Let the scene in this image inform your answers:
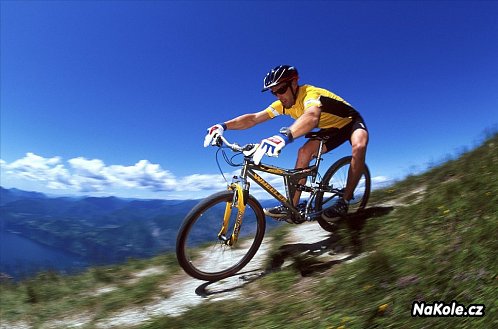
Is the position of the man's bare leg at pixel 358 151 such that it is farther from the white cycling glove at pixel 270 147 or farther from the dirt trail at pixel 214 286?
the white cycling glove at pixel 270 147

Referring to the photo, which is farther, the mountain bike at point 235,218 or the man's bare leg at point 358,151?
the man's bare leg at point 358,151

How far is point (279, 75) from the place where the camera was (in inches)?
208

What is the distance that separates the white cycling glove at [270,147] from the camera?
4.22m

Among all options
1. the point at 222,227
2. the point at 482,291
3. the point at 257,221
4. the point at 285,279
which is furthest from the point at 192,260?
the point at 482,291

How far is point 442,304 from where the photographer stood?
2629 mm

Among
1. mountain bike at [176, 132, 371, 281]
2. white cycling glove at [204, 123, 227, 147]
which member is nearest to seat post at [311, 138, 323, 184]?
mountain bike at [176, 132, 371, 281]

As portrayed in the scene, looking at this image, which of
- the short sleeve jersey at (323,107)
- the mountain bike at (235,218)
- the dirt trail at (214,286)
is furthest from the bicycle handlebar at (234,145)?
the dirt trail at (214,286)

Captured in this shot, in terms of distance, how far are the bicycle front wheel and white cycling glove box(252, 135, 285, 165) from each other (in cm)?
77

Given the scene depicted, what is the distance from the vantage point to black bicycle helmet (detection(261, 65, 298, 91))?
5.28 m

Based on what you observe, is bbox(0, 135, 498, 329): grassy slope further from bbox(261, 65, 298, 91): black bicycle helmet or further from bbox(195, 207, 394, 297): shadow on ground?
bbox(261, 65, 298, 91): black bicycle helmet

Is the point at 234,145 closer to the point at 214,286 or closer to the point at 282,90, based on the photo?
the point at 282,90

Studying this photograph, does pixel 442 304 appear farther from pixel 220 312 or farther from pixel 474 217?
pixel 220 312

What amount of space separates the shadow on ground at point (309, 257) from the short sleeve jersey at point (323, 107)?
199cm

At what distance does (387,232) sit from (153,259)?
4.99 meters
